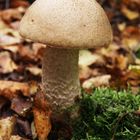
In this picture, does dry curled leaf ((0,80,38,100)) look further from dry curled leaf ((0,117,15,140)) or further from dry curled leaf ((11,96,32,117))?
dry curled leaf ((0,117,15,140))

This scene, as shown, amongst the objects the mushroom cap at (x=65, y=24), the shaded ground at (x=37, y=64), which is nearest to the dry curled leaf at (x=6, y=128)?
the shaded ground at (x=37, y=64)

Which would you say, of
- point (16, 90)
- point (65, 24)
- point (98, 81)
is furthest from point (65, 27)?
point (98, 81)

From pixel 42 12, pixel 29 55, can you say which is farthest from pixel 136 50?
pixel 42 12

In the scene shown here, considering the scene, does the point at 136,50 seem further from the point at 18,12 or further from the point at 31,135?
the point at 31,135

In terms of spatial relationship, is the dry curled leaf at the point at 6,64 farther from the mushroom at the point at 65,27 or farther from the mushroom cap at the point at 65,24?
the mushroom cap at the point at 65,24

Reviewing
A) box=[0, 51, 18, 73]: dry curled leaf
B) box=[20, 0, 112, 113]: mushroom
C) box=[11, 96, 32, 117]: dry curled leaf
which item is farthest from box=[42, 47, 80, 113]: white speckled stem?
box=[0, 51, 18, 73]: dry curled leaf
